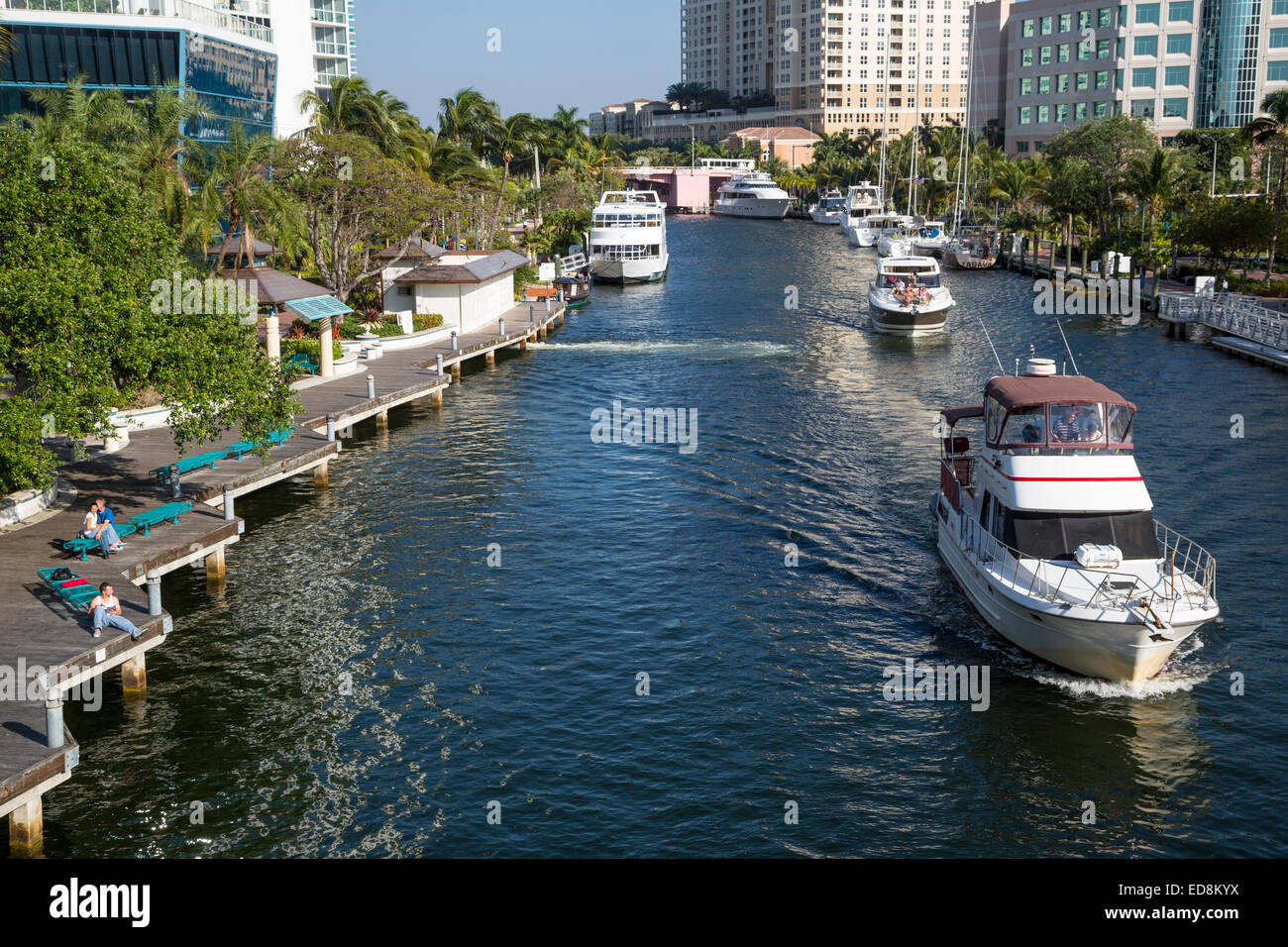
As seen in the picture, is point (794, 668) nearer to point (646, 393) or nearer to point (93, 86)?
point (646, 393)

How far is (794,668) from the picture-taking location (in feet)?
95.4

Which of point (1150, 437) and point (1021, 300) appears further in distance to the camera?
point (1021, 300)

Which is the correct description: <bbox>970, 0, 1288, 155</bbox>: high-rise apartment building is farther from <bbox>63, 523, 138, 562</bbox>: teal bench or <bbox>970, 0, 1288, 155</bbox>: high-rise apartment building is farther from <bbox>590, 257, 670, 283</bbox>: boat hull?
<bbox>63, 523, 138, 562</bbox>: teal bench

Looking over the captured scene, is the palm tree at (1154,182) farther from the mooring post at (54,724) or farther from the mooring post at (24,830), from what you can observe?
the mooring post at (24,830)

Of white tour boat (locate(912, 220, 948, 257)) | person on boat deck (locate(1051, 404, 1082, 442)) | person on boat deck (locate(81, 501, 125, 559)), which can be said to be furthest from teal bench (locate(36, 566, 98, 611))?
white tour boat (locate(912, 220, 948, 257))

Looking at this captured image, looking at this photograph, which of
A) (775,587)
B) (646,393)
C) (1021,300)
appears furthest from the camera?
(1021,300)

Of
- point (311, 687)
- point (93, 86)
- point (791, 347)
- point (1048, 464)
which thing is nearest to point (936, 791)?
point (1048, 464)

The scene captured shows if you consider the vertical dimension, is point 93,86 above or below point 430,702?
above

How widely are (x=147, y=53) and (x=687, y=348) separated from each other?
39.8 m

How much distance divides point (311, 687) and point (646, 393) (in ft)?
120

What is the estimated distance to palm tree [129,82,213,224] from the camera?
51906mm

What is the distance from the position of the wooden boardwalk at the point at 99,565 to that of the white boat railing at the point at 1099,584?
1992 cm

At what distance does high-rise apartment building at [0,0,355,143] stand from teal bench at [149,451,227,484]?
132 ft
